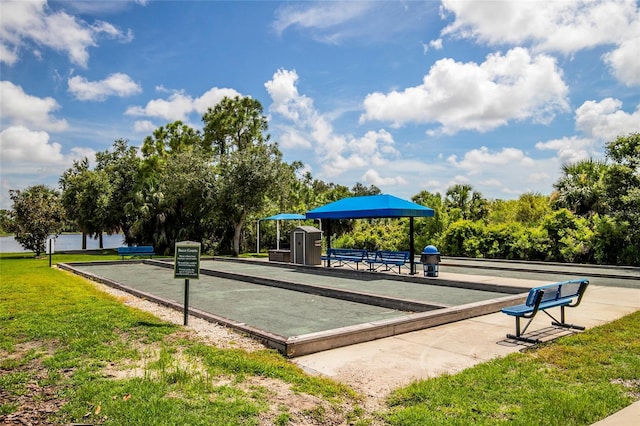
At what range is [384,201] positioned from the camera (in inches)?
641

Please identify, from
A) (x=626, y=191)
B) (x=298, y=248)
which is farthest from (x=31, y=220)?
(x=626, y=191)

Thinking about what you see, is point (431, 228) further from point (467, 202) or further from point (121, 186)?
point (121, 186)

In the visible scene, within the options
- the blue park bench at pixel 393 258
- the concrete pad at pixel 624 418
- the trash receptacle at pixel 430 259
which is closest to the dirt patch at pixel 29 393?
the concrete pad at pixel 624 418

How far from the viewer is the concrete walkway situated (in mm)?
5082

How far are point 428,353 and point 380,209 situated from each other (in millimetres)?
9717

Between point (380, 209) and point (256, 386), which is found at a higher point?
point (380, 209)

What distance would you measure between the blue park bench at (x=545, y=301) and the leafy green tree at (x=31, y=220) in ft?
91.6

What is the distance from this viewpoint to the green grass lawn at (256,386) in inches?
154

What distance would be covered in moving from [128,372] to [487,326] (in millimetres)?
5740

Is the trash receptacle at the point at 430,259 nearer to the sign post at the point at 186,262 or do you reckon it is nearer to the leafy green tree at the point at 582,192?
the sign post at the point at 186,262

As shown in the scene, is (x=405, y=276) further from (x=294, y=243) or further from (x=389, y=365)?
(x=389, y=365)

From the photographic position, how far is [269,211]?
1273 inches

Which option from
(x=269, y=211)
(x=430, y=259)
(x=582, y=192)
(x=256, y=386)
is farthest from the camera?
(x=269, y=211)

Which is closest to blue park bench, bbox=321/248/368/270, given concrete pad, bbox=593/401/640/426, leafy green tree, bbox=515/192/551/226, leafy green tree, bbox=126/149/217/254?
leafy green tree, bbox=126/149/217/254
